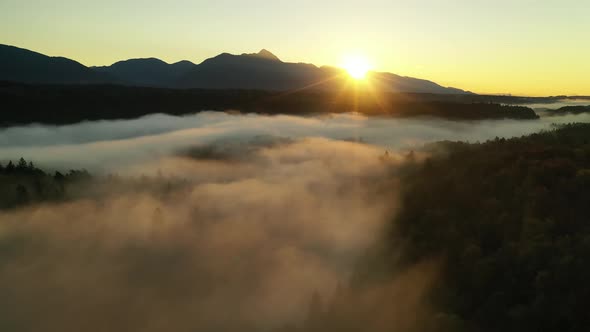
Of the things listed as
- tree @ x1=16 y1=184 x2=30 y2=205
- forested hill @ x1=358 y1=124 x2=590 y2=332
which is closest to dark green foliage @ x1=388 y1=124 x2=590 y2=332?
forested hill @ x1=358 y1=124 x2=590 y2=332

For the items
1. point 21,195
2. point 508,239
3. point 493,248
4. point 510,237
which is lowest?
point 21,195

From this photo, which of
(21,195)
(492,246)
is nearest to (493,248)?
(492,246)

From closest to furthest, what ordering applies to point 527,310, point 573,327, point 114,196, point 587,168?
point 573,327
point 527,310
point 587,168
point 114,196

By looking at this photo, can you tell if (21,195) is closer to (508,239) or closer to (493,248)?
(493,248)

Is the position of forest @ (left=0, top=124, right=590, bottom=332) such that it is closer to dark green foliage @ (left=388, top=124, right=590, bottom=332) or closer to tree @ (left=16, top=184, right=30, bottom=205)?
dark green foliage @ (left=388, top=124, right=590, bottom=332)

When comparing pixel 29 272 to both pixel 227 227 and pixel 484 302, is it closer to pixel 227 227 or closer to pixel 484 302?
pixel 227 227

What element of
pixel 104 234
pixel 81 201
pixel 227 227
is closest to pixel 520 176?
pixel 227 227

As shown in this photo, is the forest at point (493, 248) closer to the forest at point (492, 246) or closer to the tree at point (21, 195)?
the forest at point (492, 246)

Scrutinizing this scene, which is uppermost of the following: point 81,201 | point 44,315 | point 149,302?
point 81,201

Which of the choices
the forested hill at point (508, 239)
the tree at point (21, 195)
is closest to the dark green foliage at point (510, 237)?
the forested hill at point (508, 239)
